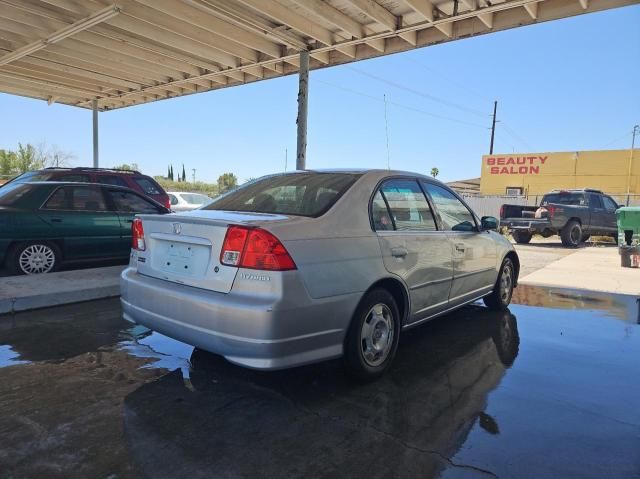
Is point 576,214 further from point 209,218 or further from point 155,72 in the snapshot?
point 209,218

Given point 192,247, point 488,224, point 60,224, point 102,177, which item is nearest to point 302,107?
point 102,177

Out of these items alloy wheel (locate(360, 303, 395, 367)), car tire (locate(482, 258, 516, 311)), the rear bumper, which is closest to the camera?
the rear bumper

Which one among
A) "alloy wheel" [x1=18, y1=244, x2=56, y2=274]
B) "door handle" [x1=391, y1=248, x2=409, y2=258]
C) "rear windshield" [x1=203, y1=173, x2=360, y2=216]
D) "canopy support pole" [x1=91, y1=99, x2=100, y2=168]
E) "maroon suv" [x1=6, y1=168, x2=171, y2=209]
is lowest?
"alloy wheel" [x1=18, y1=244, x2=56, y2=274]

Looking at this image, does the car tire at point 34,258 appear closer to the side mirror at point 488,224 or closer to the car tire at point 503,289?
the side mirror at point 488,224

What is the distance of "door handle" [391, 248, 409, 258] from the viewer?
3506 millimetres

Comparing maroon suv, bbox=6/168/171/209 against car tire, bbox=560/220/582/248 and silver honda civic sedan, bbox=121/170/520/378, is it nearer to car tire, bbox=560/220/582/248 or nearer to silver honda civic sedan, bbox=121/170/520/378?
silver honda civic sedan, bbox=121/170/520/378

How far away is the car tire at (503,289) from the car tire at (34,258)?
6024 mm

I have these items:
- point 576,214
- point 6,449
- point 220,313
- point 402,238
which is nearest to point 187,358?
point 220,313

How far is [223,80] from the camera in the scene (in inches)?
460

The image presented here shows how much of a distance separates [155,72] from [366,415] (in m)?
10.7

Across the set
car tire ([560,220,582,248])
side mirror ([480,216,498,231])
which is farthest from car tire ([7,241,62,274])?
car tire ([560,220,582,248])

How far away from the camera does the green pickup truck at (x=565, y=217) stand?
1387 centimetres

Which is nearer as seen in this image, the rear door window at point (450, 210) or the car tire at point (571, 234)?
the rear door window at point (450, 210)

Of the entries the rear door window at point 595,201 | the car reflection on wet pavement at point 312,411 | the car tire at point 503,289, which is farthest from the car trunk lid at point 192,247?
the rear door window at point 595,201
